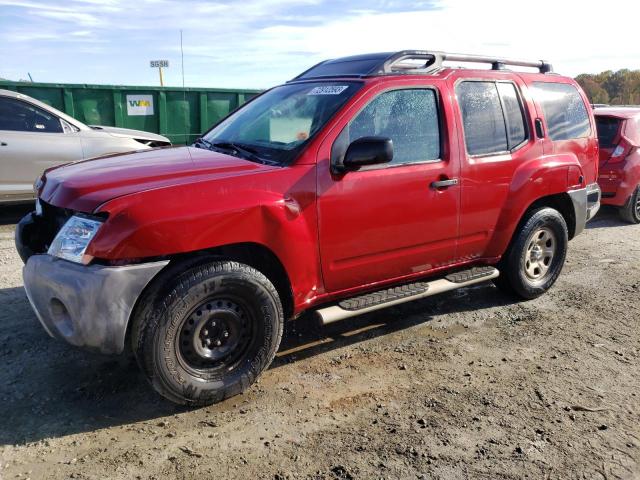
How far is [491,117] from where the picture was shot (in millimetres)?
4523

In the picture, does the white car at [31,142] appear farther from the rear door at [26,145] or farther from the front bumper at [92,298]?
the front bumper at [92,298]

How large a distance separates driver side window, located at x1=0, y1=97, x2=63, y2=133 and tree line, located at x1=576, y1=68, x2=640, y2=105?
2843cm

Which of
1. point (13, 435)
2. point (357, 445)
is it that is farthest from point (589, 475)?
point (13, 435)

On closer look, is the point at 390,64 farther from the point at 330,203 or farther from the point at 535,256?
the point at 535,256

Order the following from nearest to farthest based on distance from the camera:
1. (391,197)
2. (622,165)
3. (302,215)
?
1. (302,215)
2. (391,197)
3. (622,165)

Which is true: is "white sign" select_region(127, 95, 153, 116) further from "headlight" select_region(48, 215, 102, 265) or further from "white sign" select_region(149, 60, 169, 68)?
"headlight" select_region(48, 215, 102, 265)

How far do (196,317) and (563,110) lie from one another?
12.7 ft

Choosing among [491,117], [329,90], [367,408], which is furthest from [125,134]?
[367,408]

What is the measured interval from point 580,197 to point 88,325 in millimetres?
4347

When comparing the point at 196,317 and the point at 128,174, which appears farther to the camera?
the point at 128,174

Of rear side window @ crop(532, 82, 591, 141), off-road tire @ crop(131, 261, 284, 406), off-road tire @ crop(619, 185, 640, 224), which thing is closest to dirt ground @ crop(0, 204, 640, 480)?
off-road tire @ crop(131, 261, 284, 406)

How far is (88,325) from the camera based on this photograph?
2.93 metres

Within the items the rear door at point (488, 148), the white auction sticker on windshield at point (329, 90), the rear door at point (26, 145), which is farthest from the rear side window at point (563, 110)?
the rear door at point (26, 145)

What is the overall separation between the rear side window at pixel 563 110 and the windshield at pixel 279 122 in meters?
2.05
